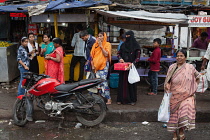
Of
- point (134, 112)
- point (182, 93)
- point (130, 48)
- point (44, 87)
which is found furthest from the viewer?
point (130, 48)

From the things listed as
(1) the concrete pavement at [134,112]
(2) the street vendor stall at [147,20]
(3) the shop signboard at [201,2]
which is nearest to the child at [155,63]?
(2) the street vendor stall at [147,20]

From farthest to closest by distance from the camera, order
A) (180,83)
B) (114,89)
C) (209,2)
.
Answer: (209,2), (114,89), (180,83)

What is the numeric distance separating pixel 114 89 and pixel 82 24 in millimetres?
2321

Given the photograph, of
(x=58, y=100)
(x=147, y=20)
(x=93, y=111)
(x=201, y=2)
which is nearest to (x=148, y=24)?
(x=147, y=20)

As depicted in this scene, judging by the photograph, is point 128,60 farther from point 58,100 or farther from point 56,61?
point 58,100

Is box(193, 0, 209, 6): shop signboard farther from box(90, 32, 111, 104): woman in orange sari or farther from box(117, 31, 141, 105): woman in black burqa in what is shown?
box(90, 32, 111, 104): woman in orange sari

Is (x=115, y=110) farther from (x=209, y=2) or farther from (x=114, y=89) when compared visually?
(x=209, y=2)

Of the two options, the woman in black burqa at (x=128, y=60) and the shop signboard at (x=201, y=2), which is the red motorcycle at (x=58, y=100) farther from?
the shop signboard at (x=201, y=2)

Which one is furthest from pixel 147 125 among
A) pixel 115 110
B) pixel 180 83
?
pixel 180 83

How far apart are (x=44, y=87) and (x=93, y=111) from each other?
3.37ft

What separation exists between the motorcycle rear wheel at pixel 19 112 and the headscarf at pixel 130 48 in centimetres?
235

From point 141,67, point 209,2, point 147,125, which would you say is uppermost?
point 209,2

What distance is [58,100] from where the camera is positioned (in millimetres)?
5508

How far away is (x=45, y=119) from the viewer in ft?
20.1
